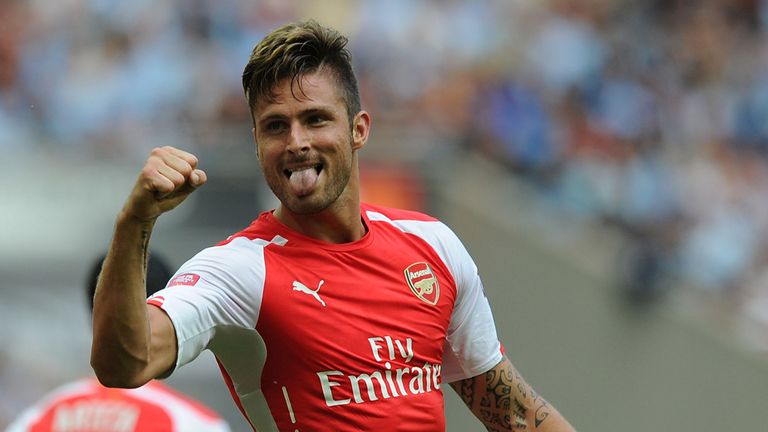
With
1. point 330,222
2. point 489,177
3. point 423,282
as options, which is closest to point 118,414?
point 330,222

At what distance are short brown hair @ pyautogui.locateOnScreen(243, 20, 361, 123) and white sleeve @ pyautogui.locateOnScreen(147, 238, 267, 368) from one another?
49 cm

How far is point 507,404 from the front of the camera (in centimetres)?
474

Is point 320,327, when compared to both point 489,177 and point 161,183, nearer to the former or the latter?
point 161,183

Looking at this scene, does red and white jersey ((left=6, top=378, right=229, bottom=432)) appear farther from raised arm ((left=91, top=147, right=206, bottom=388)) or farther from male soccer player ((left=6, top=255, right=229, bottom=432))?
raised arm ((left=91, top=147, right=206, bottom=388))

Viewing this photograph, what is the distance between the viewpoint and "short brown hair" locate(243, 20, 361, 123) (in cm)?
419

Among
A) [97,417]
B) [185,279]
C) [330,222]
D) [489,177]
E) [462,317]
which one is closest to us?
[185,279]

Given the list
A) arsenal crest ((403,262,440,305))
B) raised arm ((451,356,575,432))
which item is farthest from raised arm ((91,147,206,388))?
raised arm ((451,356,575,432))

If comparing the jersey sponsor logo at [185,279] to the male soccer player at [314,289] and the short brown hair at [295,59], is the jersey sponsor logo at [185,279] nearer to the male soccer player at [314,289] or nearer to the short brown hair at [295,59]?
the male soccer player at [314,289]

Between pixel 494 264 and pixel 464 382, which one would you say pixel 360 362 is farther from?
pixel 494 264

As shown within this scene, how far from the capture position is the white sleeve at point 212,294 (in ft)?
12.4

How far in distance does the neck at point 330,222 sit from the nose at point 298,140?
0.99 feet

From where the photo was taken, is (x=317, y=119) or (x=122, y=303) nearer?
(x=122, y=303)

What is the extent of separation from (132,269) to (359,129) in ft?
4.06

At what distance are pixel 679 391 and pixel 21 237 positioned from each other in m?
5.81
